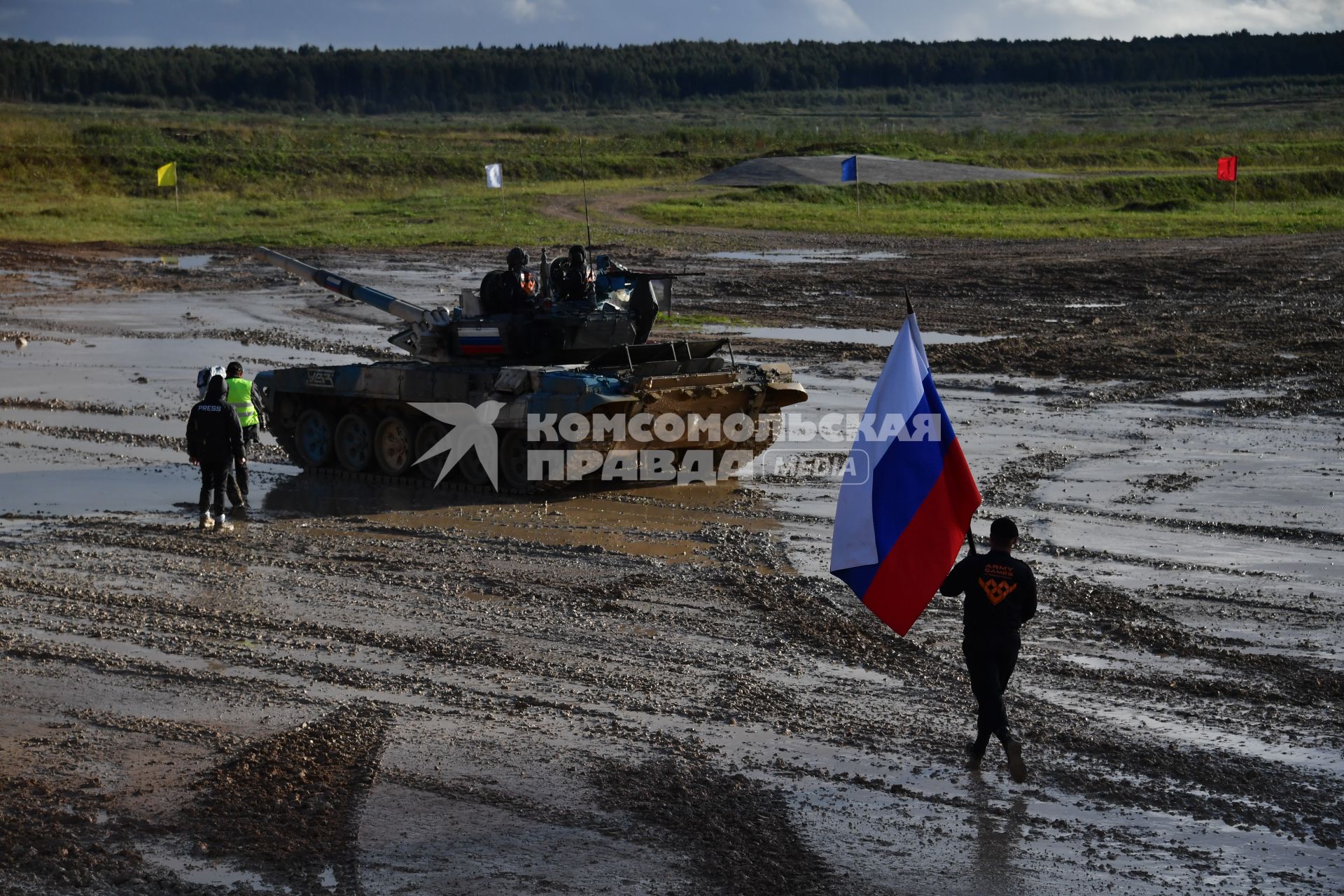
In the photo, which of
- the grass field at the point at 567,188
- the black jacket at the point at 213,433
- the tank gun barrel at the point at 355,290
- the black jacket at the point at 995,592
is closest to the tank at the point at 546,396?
the tank gun barrel at the point at 355,290

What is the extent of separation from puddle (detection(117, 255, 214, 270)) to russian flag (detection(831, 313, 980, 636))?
30.9 meters

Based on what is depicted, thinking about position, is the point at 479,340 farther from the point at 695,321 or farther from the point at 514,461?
the point at 695,321

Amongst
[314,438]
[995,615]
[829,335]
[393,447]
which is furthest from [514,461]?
[829,335]

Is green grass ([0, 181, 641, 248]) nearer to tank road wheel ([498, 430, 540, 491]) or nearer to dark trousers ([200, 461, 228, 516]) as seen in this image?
tank road wheel ([498, 430, 540, 491])

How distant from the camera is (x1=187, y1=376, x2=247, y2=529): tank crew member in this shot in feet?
44.7

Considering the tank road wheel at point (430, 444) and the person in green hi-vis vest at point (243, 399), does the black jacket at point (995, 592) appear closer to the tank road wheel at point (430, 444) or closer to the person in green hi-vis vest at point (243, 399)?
the tank road wheel at point (430, 444)

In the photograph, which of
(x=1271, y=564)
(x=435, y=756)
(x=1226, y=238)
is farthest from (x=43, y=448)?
(x=1226, y=238)

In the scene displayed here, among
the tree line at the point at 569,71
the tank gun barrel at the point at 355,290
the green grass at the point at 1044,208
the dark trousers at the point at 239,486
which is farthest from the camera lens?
the tree line at the point at 569,71

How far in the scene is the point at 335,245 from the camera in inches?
1593

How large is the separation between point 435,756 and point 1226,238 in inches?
1348

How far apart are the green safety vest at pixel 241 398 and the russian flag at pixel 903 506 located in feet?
31.2

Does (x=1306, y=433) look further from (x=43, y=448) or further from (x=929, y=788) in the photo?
(x=43, y=448)

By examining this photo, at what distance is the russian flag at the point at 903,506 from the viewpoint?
8023mm

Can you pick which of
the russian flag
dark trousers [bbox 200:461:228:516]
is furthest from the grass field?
the russian flag
